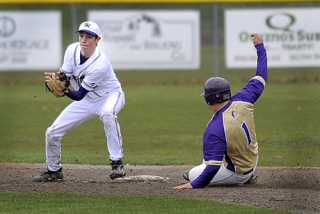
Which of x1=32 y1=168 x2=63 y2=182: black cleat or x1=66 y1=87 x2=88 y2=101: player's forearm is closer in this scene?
x1=66 y1=87 x2=88 y2=101: player's forearm

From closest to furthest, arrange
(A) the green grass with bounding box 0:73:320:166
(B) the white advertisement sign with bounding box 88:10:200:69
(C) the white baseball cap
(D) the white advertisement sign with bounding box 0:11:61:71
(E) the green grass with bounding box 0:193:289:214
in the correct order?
1. (E) the green grass with bounding box 0:193:289:214
2. (C) the white baseball cap
3. (A) the green grass with bounding box 0:73:320:166
4. (D) the white advertisement sign with bounding box 0:11:61:71
5. (B) the white advertisement sign with bounding box 88:10:200:69

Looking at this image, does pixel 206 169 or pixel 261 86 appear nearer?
pixel 206 169

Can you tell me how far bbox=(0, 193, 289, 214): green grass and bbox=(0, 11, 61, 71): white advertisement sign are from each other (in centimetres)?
1201

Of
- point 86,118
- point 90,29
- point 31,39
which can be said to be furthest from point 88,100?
point 31,39

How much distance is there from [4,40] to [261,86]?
1221 centimetres

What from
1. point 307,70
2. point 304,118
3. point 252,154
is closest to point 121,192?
point 252,154

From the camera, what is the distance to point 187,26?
2027cm

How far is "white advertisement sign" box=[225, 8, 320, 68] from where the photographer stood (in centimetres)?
1923

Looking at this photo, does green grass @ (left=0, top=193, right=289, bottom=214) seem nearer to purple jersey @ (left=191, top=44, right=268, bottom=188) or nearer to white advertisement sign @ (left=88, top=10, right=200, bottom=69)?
purple jersey @ (left=191, top=44, right=268, bottom=188)

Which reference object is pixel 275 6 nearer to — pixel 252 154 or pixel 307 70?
pixel 307 70

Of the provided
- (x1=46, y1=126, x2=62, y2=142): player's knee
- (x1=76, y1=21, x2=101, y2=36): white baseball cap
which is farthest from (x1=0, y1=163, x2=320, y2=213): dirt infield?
(x1=76, y1=21, x2=101, y2=36): white baseball cap

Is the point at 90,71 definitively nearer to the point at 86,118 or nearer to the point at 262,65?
the point at 86,118

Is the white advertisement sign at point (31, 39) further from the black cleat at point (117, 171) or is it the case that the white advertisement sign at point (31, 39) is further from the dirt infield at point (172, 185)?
the black cleat at point (117, 171)

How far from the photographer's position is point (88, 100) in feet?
27.6
